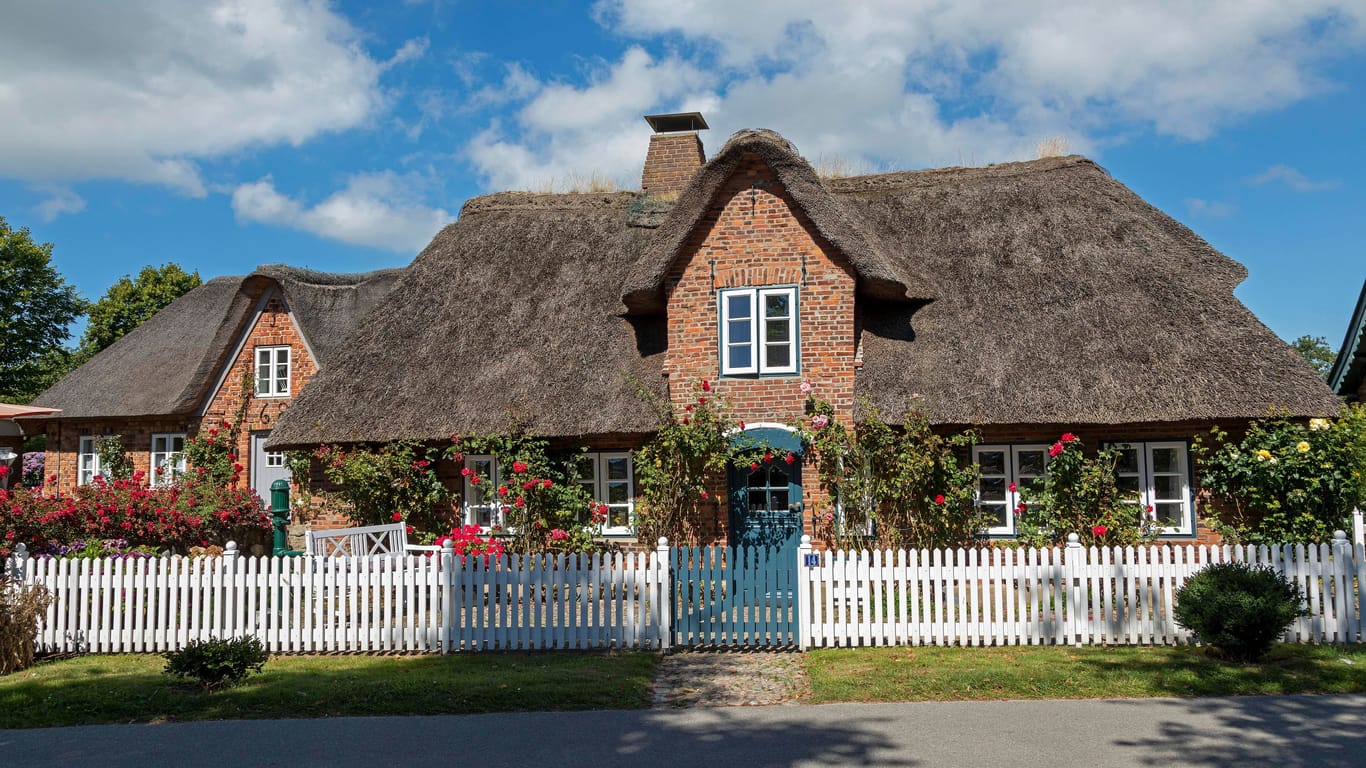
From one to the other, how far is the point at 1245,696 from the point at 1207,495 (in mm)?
6415

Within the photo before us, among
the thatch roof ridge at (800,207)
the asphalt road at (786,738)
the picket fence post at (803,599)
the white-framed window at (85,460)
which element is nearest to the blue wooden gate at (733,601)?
the picket fence post at (803,599)

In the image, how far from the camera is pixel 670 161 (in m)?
20.2

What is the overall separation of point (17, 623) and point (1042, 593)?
1043 centimetres

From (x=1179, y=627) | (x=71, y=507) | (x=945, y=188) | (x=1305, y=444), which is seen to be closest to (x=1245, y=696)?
(x=1179, y=627)

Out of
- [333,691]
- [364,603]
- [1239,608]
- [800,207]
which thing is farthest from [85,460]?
[1239,608]

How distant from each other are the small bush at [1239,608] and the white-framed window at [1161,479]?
4586mm

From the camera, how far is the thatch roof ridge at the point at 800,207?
47.6 feet

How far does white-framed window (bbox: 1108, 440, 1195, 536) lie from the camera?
14109 millimetres

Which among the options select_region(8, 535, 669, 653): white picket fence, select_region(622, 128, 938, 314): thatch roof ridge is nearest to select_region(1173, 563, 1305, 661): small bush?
select_region(8, 535, 669, 653): white picket fence

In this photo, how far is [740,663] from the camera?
10016 millimetres

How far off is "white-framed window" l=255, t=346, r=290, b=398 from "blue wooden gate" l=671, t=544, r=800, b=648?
16197 millimetres

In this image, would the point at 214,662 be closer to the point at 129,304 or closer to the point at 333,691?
the point at 333,691

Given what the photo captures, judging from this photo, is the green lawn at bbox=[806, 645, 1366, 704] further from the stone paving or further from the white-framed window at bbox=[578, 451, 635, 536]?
the white-framed window at bbox=[578, 451, 635, 536]

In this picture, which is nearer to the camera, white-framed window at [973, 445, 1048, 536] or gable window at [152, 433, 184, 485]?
white-framed window at [973, 445, 1048, 536]
